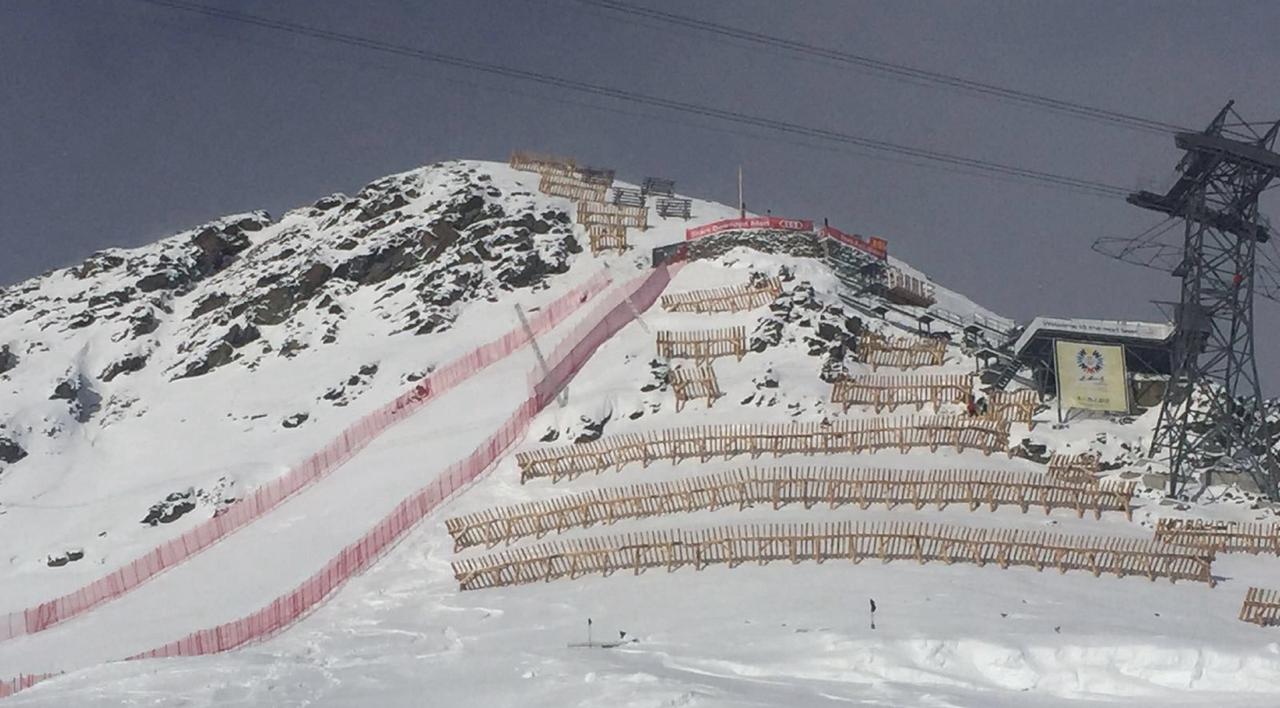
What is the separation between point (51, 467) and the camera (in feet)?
214

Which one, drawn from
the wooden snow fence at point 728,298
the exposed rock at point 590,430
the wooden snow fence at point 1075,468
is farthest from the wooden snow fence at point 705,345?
the wooden snow fence at point 1075,468

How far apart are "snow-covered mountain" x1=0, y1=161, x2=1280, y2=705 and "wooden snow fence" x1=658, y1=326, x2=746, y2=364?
2.28ft

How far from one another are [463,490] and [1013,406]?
20521mm

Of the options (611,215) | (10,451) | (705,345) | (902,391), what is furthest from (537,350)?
(10,451)

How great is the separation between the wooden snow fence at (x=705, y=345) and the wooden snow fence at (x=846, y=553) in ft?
56.0

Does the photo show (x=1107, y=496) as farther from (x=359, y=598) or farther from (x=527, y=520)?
(x=359, y=598)

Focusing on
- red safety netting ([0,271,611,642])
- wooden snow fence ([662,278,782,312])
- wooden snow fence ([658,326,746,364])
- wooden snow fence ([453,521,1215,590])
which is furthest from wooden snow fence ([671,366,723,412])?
wooden snow fence ([453,521,1215,590])

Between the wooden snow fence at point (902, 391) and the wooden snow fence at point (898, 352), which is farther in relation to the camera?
the wooden snow fence at point (898, 352)

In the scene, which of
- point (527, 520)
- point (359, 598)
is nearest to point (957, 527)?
point (527, 520)

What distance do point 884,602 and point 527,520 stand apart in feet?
46.8

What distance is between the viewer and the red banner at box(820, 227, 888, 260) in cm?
7350

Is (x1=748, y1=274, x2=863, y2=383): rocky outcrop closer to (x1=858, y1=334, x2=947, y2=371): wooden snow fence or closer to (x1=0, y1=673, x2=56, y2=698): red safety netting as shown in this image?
(x1=858, y1=334, x2=947, y2=371): wooden snow fence

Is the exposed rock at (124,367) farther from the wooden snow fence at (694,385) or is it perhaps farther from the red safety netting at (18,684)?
the red safety netting at (18,684)

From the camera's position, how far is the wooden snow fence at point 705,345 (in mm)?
61500
